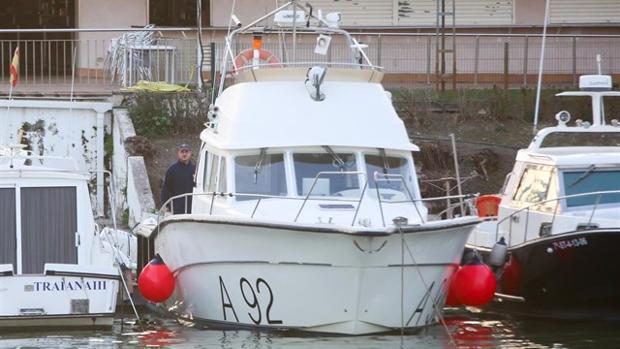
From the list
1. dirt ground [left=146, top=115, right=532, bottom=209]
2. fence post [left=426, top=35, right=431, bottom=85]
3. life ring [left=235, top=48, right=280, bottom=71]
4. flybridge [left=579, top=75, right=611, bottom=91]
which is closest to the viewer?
life ring [left=235, top=48, right=280, bottom=71]

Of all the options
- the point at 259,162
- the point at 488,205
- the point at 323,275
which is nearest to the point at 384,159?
the point at 259,162

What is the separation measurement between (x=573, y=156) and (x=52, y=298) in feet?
23.3

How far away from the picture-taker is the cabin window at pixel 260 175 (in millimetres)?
18984

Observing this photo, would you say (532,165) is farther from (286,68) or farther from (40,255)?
(40,255)

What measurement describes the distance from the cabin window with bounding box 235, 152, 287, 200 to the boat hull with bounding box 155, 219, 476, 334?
0.86 metres

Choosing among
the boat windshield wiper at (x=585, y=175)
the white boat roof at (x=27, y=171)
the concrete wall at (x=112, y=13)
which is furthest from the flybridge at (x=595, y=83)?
the concrete wall at (x=112, y=13)

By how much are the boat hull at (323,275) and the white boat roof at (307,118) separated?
1501 millimetres

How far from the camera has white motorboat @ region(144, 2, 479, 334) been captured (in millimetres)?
17469

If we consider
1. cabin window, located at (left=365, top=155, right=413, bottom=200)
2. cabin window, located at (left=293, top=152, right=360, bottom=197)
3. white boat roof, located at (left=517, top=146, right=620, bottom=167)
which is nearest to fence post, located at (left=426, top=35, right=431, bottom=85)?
white boat roof, located at (left=517, top=146, right=620, bottom=167)

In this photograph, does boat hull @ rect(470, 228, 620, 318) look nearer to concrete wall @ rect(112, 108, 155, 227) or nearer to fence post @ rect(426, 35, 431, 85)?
concrete wall @ rect(112, 108, 155, 227)

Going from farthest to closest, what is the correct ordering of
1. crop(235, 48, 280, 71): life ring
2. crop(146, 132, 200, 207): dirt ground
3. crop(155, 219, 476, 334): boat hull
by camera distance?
crop(146, 132, 200, 207): dirt ground < crop(235, 48, 280, 71): life ring < crop(155, 219, 476, 334): boat hull

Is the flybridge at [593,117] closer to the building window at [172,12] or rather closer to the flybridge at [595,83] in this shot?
the flybridge at [595,83]

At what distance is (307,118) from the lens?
63.9ft

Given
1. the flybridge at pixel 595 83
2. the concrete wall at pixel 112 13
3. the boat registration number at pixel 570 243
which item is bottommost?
the boat registration number at pixel 570 243
